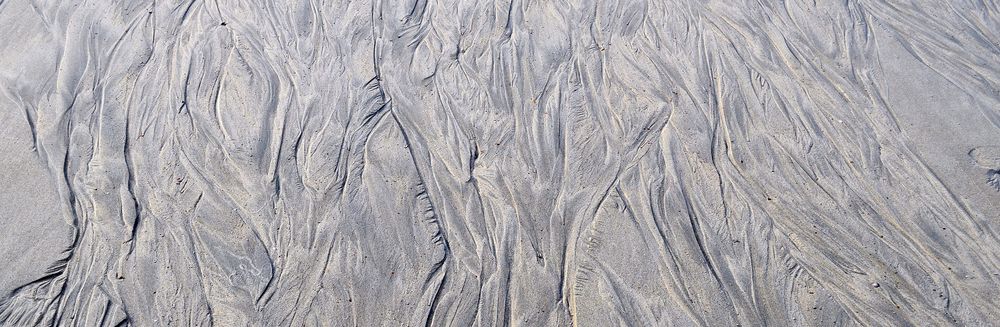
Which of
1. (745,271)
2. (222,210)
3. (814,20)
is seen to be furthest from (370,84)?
(814,20)

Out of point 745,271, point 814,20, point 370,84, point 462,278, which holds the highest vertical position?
point 370,84

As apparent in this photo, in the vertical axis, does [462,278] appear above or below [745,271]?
above

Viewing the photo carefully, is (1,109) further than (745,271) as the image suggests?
Yes

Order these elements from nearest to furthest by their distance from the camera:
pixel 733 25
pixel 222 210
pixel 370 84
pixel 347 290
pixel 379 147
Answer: pixel 347 290 → pixel 222 210 → pixel 379 147 → pixel 370 84 → pixel 733 25

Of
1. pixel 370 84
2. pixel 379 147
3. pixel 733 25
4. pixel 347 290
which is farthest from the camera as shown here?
pixel 733 25

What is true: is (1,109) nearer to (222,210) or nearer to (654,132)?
(222,210)

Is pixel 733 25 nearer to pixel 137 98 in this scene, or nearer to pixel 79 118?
pixel 137 98

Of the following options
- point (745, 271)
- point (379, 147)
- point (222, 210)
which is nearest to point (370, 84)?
point (379, 147)
